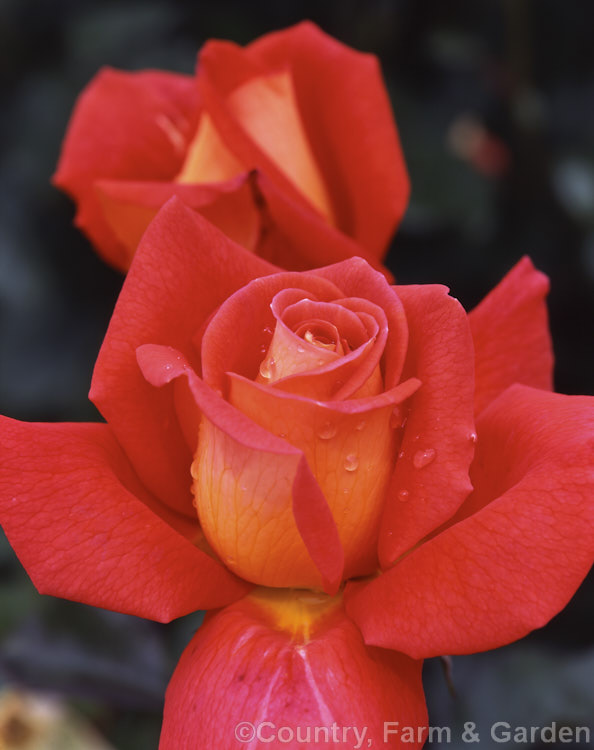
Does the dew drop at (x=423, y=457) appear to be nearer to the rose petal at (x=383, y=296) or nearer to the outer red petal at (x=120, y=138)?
the rose petal at (x=383, y=296)

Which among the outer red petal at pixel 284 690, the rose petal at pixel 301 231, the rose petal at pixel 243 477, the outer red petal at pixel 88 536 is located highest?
the rose petal at pixel 301 231

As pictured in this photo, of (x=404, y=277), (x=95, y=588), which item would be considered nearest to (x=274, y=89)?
(x=95, y=588)

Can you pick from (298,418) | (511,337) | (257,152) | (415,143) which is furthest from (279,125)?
(415,143)

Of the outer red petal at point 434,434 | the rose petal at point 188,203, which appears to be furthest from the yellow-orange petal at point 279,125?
the outer red petal at point 434,434

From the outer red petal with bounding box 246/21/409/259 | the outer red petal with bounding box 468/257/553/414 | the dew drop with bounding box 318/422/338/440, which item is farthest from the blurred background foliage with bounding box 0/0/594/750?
the dew drop with bounding box 318/422/338/440

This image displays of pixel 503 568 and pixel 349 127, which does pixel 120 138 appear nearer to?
pixel 349 127
